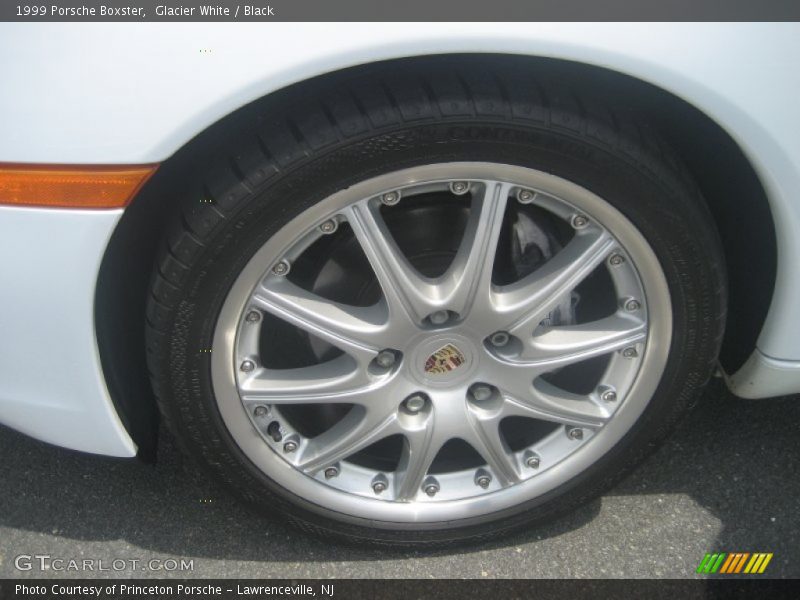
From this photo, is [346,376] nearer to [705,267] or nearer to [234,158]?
[234,158]

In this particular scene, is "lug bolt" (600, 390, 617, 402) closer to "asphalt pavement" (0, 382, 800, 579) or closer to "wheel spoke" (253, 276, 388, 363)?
"asphalt pavement" (0, 382, 800, 579)

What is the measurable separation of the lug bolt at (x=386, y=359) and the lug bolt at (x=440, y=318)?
111 mm

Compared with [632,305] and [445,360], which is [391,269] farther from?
[632,305]

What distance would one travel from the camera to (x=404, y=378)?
1.61m

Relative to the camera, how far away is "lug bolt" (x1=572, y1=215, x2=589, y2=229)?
1.46 m

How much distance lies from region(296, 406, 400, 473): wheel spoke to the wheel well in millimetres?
329

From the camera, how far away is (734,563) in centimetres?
178

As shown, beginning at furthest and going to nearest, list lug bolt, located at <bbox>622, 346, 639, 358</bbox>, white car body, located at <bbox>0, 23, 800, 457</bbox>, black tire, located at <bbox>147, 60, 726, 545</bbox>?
lug bolt, located at <bbox>622, 346, 639, 358</bbox>
black tire, located at <bbox>147, 60, 726, 545</bbox>
white car body, located at <bbox>0, 23, 800, 457</bbox>

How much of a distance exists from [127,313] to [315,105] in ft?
1.78

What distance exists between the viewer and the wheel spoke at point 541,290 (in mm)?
1516

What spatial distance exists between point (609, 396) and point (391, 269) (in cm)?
54

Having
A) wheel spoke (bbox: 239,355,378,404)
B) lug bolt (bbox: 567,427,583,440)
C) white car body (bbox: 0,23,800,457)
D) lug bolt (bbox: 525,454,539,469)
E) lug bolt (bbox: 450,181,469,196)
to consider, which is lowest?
lug bolt (bbox: 525,454,539,469)

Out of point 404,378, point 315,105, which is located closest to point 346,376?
point 404,378

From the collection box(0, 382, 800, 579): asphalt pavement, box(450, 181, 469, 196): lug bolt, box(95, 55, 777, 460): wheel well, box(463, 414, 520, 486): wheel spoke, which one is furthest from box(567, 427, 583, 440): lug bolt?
box(450, 181, 469, 196): lug bolt
